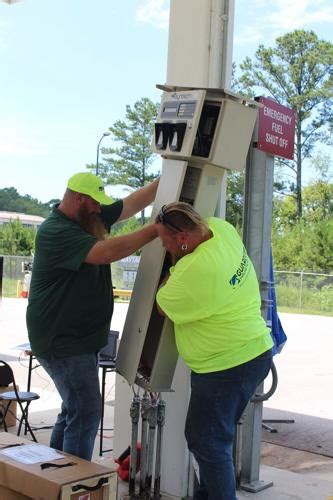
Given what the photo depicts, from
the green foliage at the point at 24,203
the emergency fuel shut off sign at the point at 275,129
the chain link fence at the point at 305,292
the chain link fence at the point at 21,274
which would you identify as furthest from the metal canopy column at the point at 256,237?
the green foliage at the point at 24,203

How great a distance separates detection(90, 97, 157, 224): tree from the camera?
114 feet

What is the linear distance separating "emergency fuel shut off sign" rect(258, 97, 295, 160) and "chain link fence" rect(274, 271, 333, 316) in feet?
59.4

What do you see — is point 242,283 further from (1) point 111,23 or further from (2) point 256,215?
(1) point 111,23

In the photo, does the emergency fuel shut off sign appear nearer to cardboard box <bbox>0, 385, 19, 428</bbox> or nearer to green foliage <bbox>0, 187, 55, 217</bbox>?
cardboard box <bbox>0, 385, 19, 428</bbox>

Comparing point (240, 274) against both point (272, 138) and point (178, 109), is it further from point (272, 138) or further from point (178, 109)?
point (272, 138)

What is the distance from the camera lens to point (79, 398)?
310 centimetres

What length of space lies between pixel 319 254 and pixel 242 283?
81.8 ft

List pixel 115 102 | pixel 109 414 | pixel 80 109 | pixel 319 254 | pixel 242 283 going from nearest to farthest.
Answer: pixel 242 283 < pixel 109 414 < pixel 319 254 < pixel 115 102 < pixel 80 109

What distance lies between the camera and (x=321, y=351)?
11.3 meters

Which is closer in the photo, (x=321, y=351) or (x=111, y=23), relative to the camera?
(x=321, y=351)

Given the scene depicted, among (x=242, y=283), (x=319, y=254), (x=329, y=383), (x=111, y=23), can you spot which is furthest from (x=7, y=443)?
(x=111, y=23)

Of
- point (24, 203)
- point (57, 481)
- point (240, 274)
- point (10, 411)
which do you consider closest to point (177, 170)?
point (240, 274)

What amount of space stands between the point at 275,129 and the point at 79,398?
76.8 inches

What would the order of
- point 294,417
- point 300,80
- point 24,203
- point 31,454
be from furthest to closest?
point 24,203 < point 300,80 < point 294,417 < point 31,454
